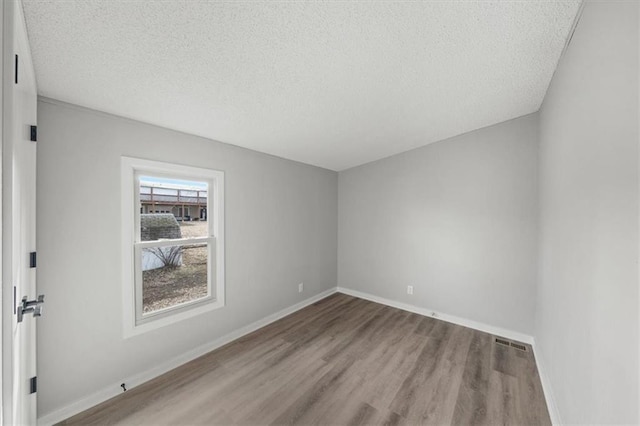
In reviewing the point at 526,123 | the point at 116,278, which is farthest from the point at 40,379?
the point at 526,123

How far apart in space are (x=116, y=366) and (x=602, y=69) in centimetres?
350

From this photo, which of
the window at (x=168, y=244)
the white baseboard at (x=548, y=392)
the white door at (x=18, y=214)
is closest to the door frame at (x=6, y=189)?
the white door at (x=18, y=214)

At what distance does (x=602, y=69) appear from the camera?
1.09m

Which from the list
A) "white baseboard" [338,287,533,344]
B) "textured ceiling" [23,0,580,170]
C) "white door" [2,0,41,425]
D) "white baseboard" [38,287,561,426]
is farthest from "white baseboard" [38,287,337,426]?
"textured ceiling" [23,0,580,170]

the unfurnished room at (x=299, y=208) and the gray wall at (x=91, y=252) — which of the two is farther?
the gray wall at (x=91, y=252)

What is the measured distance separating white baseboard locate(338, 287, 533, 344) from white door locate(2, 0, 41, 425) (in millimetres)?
3613

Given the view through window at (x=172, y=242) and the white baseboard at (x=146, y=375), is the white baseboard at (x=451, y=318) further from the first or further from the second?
the view through window at (x=172, y=242)

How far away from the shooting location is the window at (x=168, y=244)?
200 cm

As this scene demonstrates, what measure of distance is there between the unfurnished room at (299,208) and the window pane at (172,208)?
0.07ft

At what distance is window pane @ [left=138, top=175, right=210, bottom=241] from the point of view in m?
2.16

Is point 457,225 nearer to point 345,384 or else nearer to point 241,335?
point 345,384

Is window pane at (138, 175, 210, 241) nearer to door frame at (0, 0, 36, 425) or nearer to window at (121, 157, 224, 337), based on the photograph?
window at (121, 157, 224, 337)

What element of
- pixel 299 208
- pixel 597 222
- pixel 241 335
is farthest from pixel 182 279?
pixel 597 222

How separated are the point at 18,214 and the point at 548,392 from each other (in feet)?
11.8
